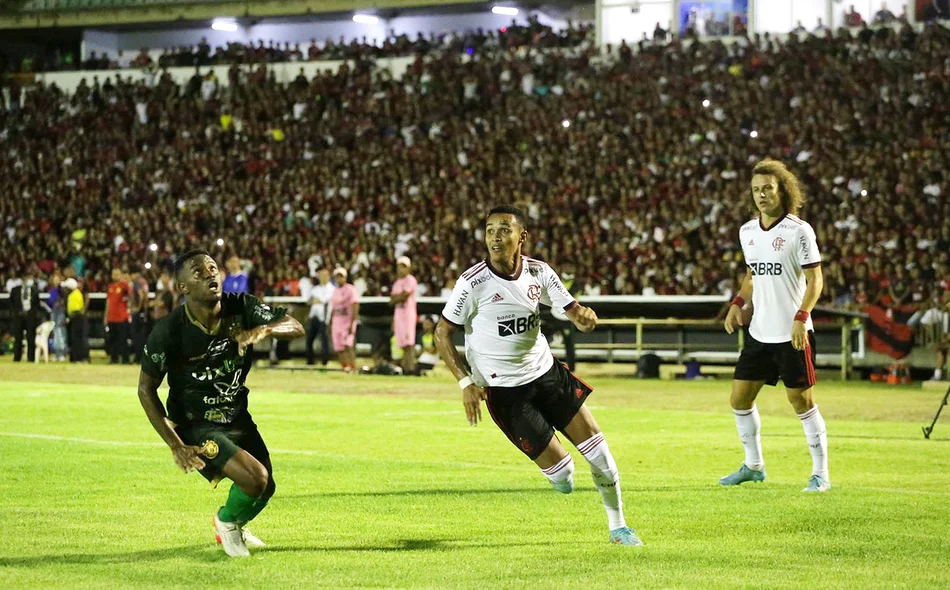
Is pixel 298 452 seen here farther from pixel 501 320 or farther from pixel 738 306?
pixel 501 320

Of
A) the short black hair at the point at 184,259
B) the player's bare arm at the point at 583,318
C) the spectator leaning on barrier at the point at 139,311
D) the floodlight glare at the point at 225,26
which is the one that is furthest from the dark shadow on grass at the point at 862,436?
the floodlight glare at the point at 225,26

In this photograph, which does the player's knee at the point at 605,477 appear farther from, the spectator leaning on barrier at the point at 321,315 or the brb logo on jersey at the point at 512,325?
the spectator leaning on barrier at the point at 321,315

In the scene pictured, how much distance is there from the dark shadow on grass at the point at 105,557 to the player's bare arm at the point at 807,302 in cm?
470

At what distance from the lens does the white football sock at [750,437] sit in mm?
11055

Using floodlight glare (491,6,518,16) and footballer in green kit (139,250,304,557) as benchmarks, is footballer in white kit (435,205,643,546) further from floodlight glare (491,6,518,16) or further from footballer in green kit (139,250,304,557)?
floodlight glare (491,6,518,16)

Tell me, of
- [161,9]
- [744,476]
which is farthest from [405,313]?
[161,9]

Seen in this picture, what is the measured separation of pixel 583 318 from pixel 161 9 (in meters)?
47.0

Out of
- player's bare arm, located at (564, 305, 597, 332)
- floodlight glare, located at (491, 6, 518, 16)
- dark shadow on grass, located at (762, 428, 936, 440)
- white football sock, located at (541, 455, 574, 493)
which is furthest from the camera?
floodlight glare, located at (491, 6, 518, 16)

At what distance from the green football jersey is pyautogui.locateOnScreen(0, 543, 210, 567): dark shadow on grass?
727 millimetres

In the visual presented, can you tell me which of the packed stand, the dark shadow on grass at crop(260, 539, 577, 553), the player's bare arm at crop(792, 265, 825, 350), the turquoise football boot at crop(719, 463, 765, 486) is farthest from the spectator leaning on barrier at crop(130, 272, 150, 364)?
the dark shadow on grass at crop(260, 539, 577, 553)

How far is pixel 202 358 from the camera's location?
775 centimetres

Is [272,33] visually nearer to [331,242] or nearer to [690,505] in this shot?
[331,242]

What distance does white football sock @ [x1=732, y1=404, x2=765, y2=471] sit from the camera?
11.1m

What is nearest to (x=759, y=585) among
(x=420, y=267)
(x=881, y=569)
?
(x=881, y=569)
